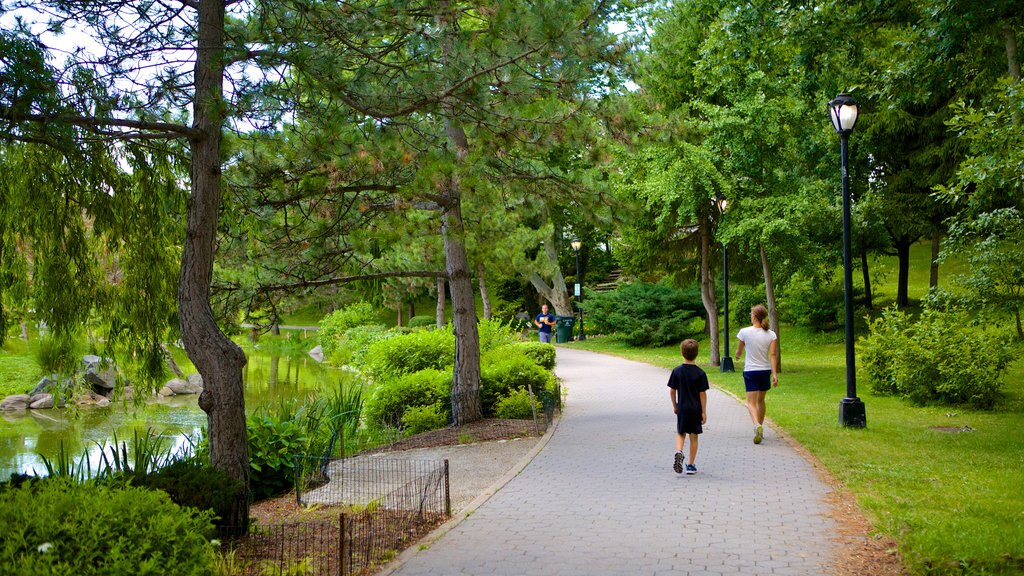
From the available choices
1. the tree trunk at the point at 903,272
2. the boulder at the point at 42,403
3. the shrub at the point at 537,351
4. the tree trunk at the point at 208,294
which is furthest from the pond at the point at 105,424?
the tree trunk at the point at 903,272

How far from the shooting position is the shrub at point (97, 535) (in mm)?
4312

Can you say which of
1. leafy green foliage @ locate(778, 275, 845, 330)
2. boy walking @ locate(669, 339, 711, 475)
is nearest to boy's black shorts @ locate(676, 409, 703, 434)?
boy walking @ locate(669, 339, 711, 475)

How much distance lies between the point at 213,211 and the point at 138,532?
3298 millimetres

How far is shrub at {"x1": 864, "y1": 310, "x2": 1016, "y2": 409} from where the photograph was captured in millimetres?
14477

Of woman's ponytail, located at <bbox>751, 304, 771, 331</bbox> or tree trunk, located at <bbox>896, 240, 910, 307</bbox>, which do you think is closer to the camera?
woman's ponytail, located at <bbox>751, 304, 771, 331</bbox>

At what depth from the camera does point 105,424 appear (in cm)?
1820

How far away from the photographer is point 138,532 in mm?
4621

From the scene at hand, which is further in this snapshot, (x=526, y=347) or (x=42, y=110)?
(x=526, y=347)

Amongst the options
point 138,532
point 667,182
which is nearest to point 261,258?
point 138,532

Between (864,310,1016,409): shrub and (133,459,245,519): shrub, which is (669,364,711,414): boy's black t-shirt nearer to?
(133,459,245,519): shrub

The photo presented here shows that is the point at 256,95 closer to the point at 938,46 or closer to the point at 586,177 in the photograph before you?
the point at 586,177

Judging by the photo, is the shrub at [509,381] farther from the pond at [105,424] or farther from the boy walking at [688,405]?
the boy walking at [688,405]

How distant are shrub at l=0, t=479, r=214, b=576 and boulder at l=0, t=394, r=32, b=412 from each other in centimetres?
1849

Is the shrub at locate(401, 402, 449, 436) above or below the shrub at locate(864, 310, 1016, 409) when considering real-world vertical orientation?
below
